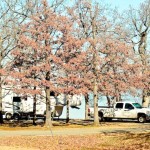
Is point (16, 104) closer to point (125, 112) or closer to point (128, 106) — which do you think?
point (125, 112)

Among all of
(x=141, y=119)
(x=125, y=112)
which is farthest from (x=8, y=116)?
(x=141, y=119)

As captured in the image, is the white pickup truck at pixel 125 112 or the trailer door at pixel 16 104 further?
the trailer door at pixel 16 104

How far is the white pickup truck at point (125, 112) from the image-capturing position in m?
40.3

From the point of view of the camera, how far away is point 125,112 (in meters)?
41.4

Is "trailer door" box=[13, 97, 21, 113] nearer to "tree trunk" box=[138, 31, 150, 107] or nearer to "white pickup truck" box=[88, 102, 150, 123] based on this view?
"white pickup truck" box=[88, 102, 150, 123]

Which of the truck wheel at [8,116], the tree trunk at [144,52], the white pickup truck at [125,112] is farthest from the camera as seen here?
the tree trunk at [144,52]

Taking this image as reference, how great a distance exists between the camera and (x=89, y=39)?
35.9 meters

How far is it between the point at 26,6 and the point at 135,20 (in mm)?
20542

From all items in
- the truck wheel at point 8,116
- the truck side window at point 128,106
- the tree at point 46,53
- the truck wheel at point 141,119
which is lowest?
A: the truck wheel at point 141,119

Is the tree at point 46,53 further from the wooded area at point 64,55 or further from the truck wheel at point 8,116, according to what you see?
the truck wheel at point 8,116

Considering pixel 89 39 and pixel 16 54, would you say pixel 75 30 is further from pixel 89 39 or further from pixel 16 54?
pixel 16 54

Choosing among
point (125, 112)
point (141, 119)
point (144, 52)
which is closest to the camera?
point (141, 119)

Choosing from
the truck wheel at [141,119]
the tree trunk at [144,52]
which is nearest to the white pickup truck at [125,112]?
the truck wheel at [141,119]

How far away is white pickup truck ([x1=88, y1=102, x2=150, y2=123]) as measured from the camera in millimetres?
40312
